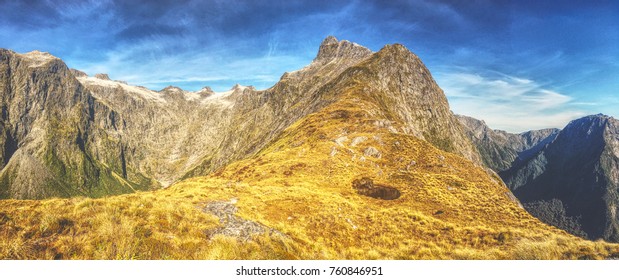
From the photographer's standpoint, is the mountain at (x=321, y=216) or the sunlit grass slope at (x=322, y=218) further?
the mountain at (x=321, y=216)

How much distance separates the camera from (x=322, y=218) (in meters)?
24.7

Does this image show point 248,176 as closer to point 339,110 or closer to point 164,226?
point 164,226

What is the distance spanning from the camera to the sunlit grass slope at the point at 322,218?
1179 cm

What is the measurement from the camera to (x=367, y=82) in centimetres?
12425

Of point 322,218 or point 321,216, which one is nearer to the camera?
point 322,218

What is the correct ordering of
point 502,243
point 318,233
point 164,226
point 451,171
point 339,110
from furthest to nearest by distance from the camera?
point 339,110 < point 451,171 < point 318,233 < point 502,243 < point 164,226

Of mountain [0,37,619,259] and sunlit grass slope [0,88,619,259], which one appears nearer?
sunlit grass slope [0,88,619,259]

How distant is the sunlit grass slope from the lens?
1179 centimetres

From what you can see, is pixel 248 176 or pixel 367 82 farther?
pixel 367 82
